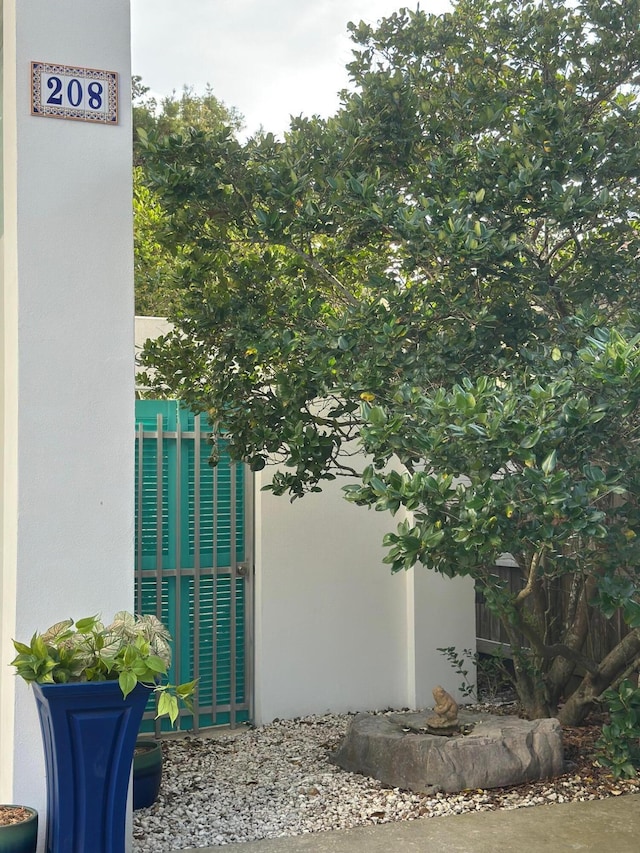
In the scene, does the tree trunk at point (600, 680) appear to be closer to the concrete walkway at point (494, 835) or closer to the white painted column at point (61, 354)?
the concrete walkway at point (494, 835)

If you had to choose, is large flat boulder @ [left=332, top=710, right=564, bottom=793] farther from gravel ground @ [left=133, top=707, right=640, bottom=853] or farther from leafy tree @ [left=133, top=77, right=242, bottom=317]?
leafy tree @ [left=133, top=77, right=242, bottom=317]

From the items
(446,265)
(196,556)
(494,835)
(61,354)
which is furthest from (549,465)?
(196,556)

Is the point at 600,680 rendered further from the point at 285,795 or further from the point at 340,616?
the point at 285,795

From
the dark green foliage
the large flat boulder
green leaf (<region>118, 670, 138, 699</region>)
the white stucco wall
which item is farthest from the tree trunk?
green leaf (<region>118, 670, 138, 699</region>)

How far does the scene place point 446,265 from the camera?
16.8 feet

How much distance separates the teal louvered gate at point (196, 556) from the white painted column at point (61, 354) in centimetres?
220

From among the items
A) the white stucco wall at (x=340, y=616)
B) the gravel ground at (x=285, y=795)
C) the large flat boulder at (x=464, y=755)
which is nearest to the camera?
the gravel ground at (x=285, y=795)

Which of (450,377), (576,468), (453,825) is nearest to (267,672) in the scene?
(453,825)

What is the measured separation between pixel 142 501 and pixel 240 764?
5.91ft

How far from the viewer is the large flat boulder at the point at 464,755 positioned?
5.17m

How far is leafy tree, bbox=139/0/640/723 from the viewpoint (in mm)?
4430

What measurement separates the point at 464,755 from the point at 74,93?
3834mm

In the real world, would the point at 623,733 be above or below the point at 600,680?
below

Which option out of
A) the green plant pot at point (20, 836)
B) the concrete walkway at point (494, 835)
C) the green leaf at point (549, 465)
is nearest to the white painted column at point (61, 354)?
the green plant pot at point (20, 836)
